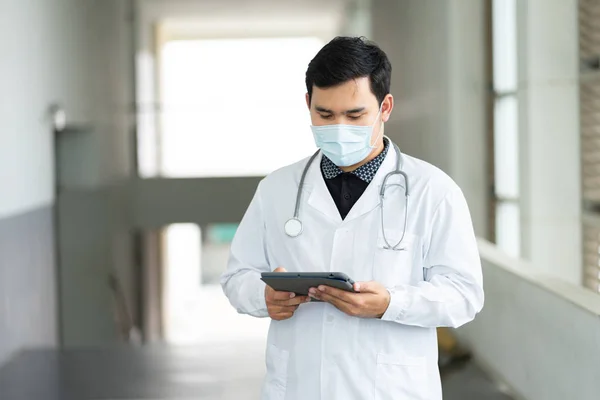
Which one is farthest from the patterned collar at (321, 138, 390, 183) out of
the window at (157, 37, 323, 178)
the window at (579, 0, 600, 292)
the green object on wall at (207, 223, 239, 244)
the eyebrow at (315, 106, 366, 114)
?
the green object on wall at (207, 223, 239, 244)

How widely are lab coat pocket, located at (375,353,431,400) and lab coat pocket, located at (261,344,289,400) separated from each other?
20 cm

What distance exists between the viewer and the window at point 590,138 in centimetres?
386

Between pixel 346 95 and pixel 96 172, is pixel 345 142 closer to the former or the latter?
pixel 346 95

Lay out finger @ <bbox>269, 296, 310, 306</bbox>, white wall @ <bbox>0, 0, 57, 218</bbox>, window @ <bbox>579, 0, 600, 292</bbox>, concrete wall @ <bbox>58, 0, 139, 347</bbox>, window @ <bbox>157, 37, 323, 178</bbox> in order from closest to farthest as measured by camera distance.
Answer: finger @ <bbox>269, 296, 310, 306</bbox> → window @ <bbox>579, 0, 600, 292</bbox> → white wall @ <bbox>0, 0, 57, 218</bbox> → concrete wall @ <bbox>58, 0, 139, 347</bbox> → window @ <bbox>157, 37, 323, 178</bbox>

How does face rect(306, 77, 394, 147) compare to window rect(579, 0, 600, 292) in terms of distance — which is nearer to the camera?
face rect(306, 77, 394, 147)

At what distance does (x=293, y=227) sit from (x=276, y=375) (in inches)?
12.5

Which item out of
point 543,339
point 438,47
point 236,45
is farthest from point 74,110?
point 543,339

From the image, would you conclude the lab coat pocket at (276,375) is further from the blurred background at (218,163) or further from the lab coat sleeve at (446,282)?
the blurred background at (218,163)

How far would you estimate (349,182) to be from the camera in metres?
1.80

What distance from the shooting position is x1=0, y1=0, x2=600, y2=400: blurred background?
395cm

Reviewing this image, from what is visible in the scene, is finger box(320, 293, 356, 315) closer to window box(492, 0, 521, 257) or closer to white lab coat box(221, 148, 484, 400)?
white lab coat box(221, 148, 484, 400)

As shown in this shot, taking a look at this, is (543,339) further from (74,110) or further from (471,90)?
(74,110)

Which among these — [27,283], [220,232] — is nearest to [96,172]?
[220,232]

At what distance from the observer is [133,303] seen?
741 centimetres
